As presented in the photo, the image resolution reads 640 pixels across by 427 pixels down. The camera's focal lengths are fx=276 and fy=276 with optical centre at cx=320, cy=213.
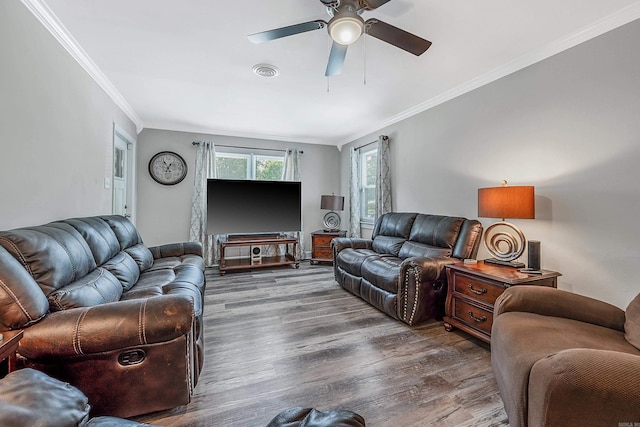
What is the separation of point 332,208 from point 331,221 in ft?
1.28

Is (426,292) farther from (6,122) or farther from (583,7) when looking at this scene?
(6,122)

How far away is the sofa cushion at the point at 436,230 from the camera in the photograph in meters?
3.04

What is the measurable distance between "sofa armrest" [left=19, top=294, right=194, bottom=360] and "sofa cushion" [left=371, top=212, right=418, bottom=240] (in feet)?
9.47

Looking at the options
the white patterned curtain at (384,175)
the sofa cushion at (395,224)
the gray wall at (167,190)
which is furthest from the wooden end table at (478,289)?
the gray wall at (167,190)

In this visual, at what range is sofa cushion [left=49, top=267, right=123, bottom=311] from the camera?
4.64ft

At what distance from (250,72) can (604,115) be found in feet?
9.92

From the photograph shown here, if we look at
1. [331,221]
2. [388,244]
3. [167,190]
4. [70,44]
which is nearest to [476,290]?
[388,244]

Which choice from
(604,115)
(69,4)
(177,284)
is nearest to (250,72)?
(69,4)

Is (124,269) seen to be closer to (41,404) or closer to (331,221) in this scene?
(41,404)

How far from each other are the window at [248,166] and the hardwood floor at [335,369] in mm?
2830

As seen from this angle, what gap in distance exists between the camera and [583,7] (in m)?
1.88

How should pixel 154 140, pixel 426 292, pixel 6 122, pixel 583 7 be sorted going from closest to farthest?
pixel 6 122 → pixel 583 7 → pixel 426 292 → pixel 154 140

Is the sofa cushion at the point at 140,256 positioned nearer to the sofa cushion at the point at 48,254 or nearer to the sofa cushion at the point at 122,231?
the sofa cushion at the point at 122,231

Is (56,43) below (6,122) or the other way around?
the other way around
